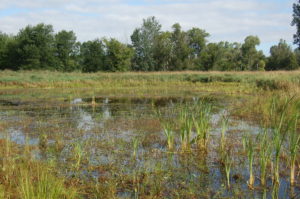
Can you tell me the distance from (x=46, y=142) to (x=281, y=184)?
17.4 feet

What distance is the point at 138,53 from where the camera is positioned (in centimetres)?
5809

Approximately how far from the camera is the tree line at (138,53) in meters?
50.2

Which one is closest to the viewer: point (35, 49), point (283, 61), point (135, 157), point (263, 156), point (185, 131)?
point (263, 156)

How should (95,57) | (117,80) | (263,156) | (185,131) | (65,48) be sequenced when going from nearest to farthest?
(263,156) < (185,131) < (117,80) < (95,57) < (65,48)

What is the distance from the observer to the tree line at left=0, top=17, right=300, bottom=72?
5025cm

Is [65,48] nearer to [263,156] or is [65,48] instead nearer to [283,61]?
[283,61]

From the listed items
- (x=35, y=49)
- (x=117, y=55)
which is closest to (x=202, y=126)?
(x=117, y=55)

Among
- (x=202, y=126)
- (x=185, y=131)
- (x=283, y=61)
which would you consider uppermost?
(x=283, y=61)

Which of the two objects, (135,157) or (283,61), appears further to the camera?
(283,61)

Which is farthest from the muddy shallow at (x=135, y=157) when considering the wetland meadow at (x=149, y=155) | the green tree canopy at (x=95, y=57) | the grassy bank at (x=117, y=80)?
the green tree canopy at (x=95, y=57)

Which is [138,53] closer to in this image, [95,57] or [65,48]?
[95,57]

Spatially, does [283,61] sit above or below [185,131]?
above

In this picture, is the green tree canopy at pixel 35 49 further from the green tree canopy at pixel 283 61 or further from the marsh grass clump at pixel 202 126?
the marsh grass clump at pixel 202 126

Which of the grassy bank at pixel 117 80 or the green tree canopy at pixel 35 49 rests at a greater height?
the green tree canopy at pixel 35 49
